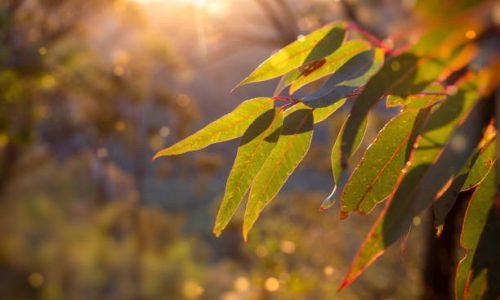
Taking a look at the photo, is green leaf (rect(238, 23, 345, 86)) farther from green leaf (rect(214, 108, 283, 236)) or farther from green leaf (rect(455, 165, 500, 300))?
green leaf (rect(455, 165, 500, 300))

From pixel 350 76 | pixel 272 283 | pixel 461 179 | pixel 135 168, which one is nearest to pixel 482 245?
pixel 461 179

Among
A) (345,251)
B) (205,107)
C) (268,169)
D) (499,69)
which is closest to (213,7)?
(345,251)

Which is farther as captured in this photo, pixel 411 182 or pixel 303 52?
pixel 303 52

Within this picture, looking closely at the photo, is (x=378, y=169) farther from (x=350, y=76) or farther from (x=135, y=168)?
(x=135, y=168)

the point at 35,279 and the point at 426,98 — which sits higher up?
the point at 426,98

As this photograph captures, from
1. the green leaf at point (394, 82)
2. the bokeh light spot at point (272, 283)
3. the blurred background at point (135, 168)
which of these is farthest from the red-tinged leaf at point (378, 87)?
the bokeh light spot at point (272, 283)

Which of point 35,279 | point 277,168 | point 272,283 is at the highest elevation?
point 277,168

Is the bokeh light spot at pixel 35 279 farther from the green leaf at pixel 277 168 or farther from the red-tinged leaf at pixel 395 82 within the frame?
the red-tinged leaf at pixel 395 82

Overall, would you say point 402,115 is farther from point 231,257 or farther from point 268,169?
point 231,257
